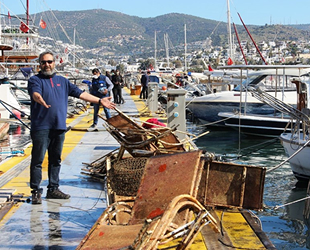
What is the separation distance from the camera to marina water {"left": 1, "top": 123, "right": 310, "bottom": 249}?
333 inches

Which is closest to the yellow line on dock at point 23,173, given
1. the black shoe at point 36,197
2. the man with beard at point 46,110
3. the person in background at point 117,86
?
the black shoe at point 36,197

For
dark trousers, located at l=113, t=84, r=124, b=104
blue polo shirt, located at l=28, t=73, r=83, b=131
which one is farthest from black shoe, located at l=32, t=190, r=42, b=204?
dark trousers, located at l=113, t=84, r=124, b=104

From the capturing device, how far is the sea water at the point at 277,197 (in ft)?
27.5

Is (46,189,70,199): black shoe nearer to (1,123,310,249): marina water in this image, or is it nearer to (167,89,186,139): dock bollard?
(1,123,310,249): marina water

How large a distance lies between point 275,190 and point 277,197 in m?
0.66

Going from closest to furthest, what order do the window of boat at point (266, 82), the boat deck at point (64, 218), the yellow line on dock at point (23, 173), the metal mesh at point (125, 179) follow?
the boat deck at point (64, 218) < the metal mesh at point (125, 179) < the yellow line on dock at point (23, 173) < the window of boat at point (266, 82)

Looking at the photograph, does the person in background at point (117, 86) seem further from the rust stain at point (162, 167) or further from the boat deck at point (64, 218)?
the rust stain at point (162, 167)

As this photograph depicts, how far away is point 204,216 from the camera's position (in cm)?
450

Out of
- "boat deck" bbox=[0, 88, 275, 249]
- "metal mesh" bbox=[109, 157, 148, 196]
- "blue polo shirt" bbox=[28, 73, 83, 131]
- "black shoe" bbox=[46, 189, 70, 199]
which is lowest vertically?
"boat deck" bbox=[0, 88, 275, 249]

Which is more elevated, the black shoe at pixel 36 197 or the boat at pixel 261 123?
the black shoe at pixel 36 197

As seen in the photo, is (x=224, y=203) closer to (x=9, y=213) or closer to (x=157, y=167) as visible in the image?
(x=157, y=167)

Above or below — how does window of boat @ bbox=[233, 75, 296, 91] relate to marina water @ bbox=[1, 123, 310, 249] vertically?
above

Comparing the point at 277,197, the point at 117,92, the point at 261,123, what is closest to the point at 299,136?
the point at 277,197

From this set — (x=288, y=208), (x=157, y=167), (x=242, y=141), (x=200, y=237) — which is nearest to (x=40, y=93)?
(x=157, y=167)
